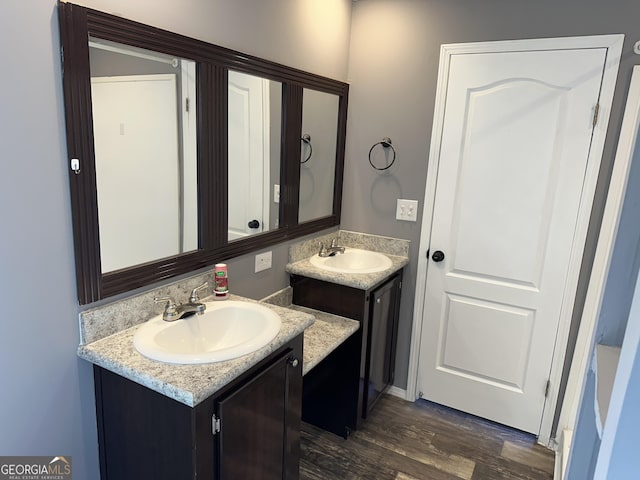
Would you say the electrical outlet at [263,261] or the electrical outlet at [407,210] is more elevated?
the electrical outlet at [407,210]

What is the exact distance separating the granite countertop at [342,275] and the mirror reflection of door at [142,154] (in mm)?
726

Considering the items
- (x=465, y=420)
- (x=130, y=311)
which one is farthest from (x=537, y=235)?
(x=130, y=311)

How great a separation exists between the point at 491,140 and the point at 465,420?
65.6 inches

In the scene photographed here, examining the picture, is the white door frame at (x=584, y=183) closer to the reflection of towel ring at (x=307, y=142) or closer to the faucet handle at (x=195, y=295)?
the reflection of towel ring at (x=307, y=142)

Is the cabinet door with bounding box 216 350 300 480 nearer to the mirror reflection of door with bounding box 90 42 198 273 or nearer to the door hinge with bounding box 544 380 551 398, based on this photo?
the mirror reflection of door with bounding box 90 42 198 273

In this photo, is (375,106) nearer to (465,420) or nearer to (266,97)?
(266,97)

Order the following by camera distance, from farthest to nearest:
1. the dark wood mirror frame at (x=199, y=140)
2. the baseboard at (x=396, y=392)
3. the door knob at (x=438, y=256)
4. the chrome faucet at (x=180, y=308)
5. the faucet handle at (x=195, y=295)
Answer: the baseboard at (x=396, y=392), the door knob at (x=438, y=256), the faucet handle at (x=195, y=295), the chrome faucet at (x=180, y=308), the dark wood mirror frame at (x=199, y=140)

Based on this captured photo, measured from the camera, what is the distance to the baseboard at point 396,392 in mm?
2801

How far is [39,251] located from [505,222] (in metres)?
2.15

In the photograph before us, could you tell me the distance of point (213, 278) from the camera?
6.13ft

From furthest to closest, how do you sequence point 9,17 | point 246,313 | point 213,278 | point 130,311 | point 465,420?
1. point 465,420
2. point 213,278
3. point 246,313
4. point 130,311
5. point 9,17

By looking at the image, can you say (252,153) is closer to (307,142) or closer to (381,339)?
(307,142)

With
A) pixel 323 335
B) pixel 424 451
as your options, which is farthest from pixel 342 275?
pixel 424 451

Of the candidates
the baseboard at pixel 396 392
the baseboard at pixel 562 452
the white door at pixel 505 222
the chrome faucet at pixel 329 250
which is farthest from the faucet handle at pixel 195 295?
the baseboard at pixel 562 452
